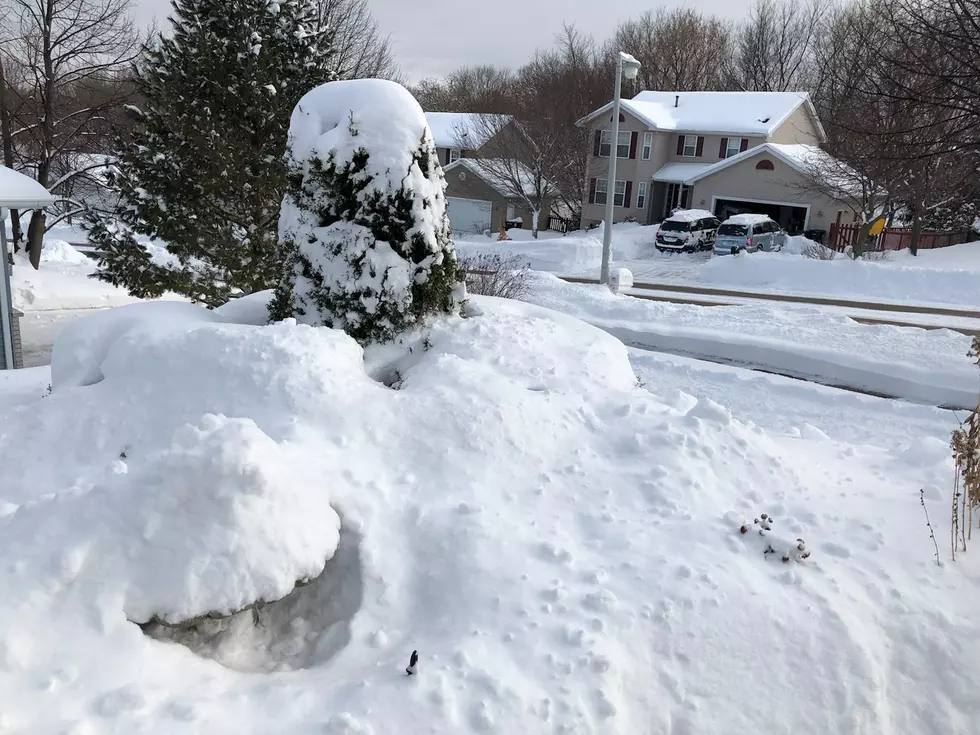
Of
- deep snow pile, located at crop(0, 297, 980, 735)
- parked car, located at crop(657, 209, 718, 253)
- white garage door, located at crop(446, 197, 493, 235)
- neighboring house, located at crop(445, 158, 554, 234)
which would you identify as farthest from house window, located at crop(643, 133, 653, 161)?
deep snow pile, located at crop(0, 297, 980, 735)

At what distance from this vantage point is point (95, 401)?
19.5ft

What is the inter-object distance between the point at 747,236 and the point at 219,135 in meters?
23.4

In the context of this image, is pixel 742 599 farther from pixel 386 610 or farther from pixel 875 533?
pixel 386 610

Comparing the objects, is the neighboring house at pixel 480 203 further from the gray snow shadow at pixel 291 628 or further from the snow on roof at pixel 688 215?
the gray snow shadow at pixel 291 628

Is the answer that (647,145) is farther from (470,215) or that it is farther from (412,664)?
(412,664)

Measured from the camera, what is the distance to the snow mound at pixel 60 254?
26.0m

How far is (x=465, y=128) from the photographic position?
1747 inches

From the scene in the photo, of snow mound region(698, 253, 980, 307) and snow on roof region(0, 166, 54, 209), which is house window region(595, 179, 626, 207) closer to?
snow mound region(698, 253, 980, 307)

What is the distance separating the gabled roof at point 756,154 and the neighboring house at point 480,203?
6588 mm

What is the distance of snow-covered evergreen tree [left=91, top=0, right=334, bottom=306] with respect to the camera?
10477mm

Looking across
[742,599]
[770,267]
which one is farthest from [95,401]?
[770,267]

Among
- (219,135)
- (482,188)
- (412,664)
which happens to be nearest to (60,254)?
(219,135)

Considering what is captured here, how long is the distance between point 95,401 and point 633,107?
1451 inches

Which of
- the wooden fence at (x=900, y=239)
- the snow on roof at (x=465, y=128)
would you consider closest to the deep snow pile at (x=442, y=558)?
the wooden fence at (x=900, y=239)
